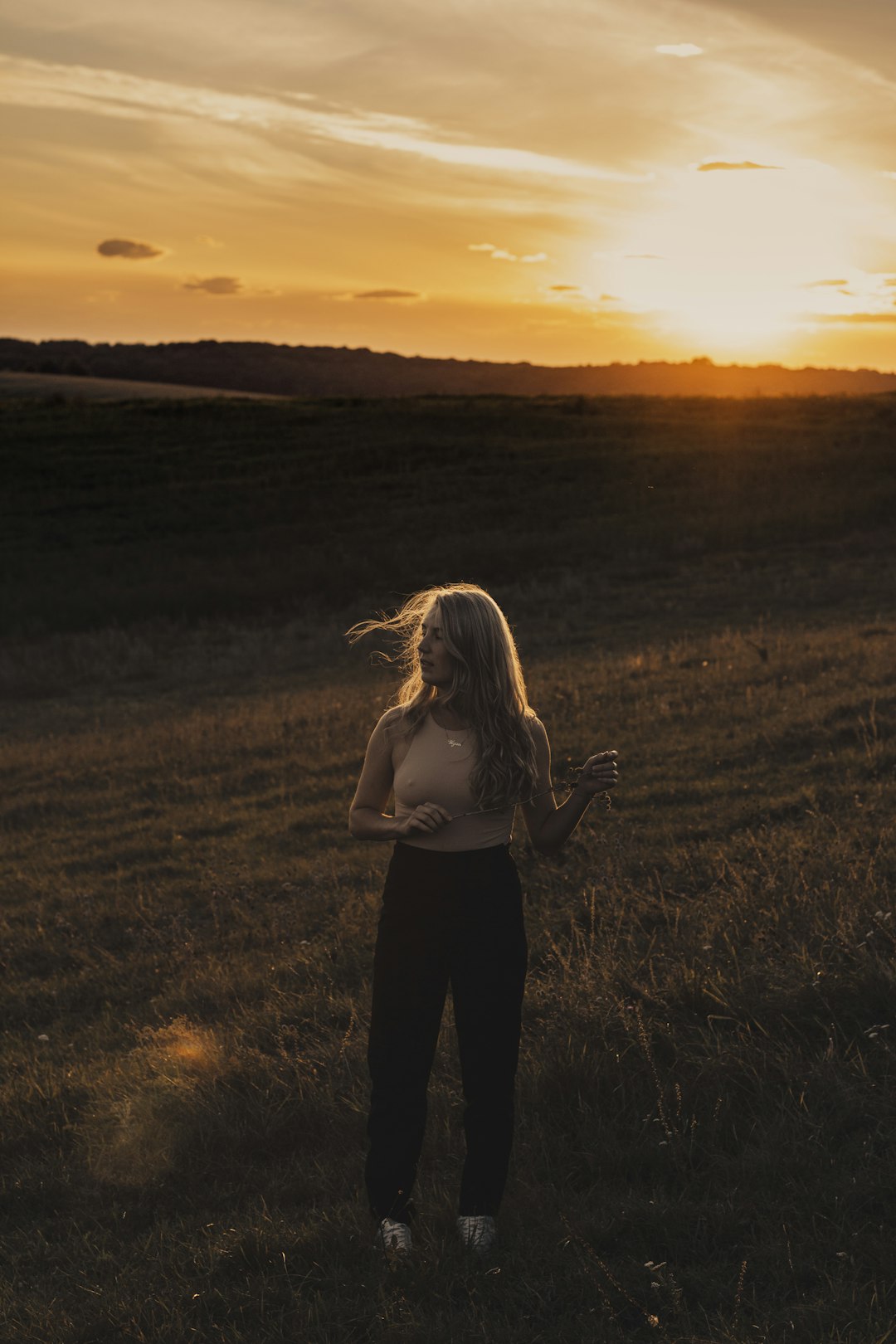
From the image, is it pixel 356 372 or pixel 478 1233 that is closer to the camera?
pixel 478 1233

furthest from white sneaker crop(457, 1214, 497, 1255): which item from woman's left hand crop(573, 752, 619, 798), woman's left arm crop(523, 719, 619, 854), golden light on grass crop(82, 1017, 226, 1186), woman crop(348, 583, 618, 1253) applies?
golden light on grass crop(82, 1017, 226, 1186)

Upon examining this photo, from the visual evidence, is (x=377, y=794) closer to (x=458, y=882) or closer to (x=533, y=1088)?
(x=458, y=882)

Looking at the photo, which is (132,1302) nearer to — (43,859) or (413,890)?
(413,890)

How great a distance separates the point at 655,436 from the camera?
50594mm

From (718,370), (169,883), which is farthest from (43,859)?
(718,370)

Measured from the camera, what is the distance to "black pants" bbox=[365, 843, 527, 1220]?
396 centimetres

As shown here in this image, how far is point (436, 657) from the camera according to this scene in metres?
3.97

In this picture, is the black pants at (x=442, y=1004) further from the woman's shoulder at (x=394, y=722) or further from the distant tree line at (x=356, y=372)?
the distant tree line at (x=356, y=372)

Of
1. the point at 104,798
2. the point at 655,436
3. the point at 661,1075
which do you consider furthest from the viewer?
the point at 655,436

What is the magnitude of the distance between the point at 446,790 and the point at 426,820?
186 mm

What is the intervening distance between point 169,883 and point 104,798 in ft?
11.9

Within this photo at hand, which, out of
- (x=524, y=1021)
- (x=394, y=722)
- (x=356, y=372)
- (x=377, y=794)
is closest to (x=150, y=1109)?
(x=524, y=1021)

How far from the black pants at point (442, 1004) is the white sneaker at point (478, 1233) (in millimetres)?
26

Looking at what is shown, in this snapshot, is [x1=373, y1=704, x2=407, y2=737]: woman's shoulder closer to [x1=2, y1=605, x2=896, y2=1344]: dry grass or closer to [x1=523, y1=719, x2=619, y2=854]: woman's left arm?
[x1=523, y1=719, x2=619, y2=854]: woman's left arm
